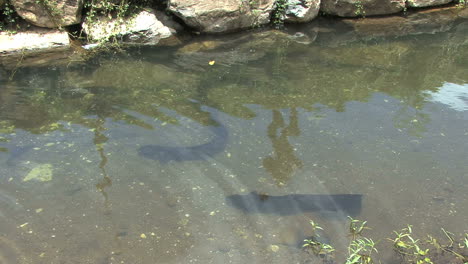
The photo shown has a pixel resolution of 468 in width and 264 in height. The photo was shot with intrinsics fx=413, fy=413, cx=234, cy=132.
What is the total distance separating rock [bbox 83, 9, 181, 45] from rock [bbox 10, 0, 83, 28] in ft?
0.96

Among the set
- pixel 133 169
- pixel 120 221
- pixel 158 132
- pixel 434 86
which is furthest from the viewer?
pixel 434 86

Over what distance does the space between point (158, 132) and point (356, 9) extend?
6.29 metres

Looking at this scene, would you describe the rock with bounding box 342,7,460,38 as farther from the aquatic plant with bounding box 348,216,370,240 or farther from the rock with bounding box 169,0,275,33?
the aquatic plant with bounding box 348,216,370,240

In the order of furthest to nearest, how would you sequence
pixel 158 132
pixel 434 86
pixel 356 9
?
pixel 356 9 → pixel 434 86 → pixel 158 132

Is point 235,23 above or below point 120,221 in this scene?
above

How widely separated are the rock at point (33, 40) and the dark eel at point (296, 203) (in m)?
5.29

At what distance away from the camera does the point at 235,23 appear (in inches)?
335

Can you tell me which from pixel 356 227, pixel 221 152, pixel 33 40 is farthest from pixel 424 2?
pixel 33 40

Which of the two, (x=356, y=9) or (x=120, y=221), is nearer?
(x=120, y=221)

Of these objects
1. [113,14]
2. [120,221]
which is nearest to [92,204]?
[120,221]

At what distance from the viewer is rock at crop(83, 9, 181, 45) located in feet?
25.5

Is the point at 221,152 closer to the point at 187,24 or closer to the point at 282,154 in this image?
the point at 282,154

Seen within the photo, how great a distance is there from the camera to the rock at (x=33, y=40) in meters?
7.33

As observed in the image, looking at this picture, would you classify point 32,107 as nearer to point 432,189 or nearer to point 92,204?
point 92,204
